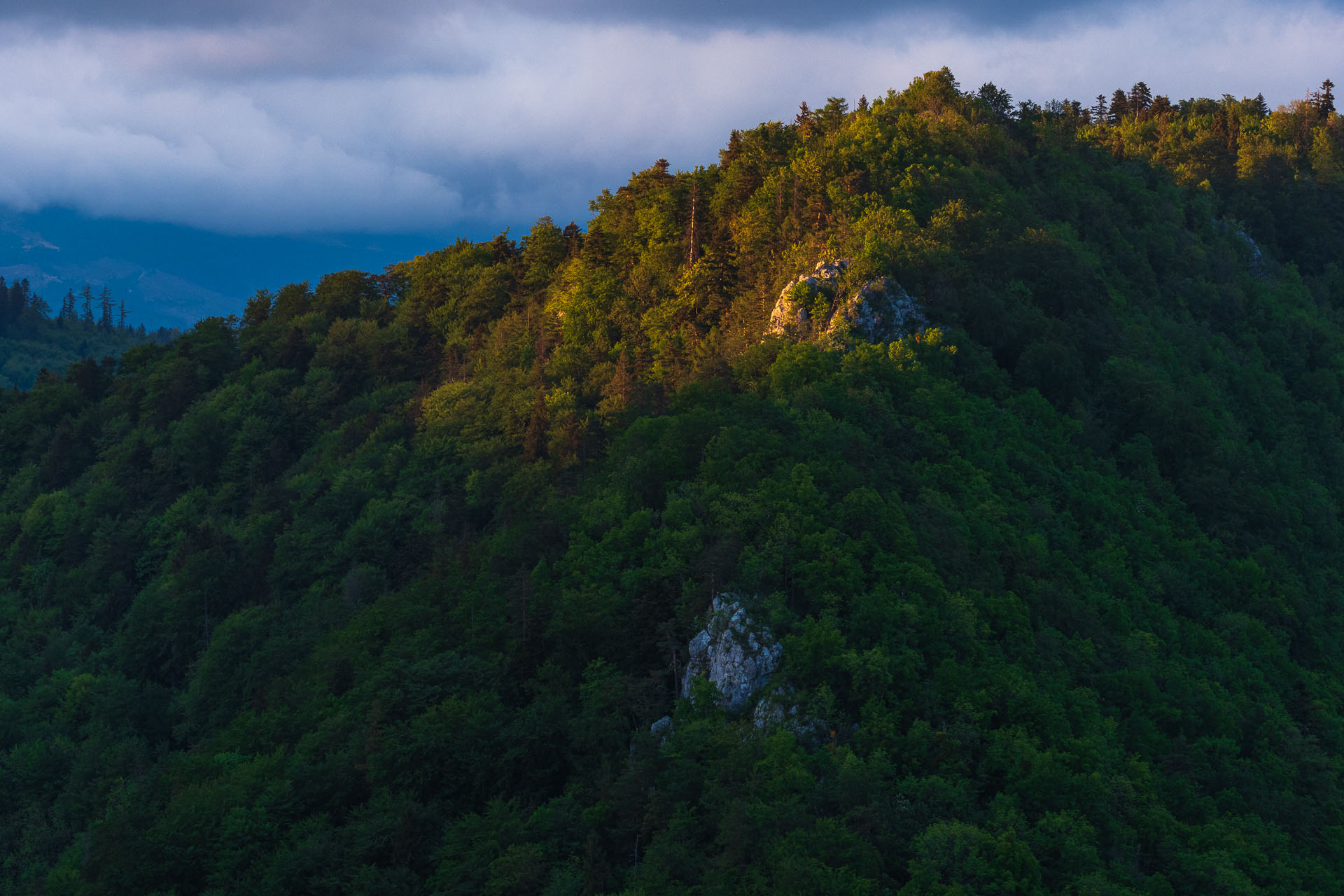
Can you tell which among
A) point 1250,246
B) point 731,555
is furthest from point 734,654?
point 1250,246

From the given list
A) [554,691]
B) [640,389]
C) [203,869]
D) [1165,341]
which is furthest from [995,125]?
[203,869]

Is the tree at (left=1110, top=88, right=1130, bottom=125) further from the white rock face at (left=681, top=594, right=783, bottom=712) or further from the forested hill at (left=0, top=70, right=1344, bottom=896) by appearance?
the white rock face at (left=681, top=594, right=783, bottom=712)

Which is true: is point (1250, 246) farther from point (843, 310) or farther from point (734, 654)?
point (734, 654)

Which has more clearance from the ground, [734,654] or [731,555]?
[731,555]

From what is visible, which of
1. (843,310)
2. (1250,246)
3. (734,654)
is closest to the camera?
(734,654)

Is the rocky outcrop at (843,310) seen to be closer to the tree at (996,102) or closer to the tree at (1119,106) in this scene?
the tree at (996,102)

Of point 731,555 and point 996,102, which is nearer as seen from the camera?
point 731,555
